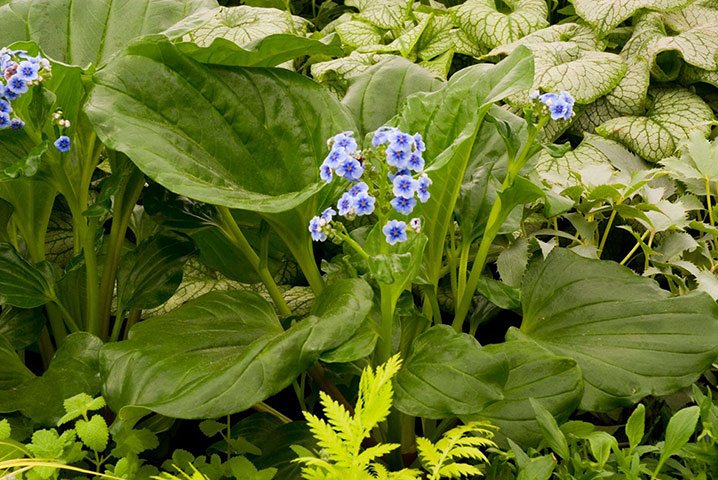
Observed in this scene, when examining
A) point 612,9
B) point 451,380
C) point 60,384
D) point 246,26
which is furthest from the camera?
point 246,26

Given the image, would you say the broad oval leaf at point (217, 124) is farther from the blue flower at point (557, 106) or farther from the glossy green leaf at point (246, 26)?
the glossy green leaf at point (246, 26)

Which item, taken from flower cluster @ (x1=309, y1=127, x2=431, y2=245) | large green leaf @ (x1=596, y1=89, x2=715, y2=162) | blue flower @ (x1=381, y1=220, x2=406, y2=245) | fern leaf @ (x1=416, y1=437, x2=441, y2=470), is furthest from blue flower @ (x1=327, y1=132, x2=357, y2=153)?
large green leaf @ (x1=596, y1=89, x2=715, y2=162)

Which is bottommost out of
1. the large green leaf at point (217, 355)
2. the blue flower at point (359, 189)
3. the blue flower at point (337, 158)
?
the large green leaf at point (217, 355)

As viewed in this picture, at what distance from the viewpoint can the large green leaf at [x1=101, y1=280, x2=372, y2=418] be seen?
97 cm

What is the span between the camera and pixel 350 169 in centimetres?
98

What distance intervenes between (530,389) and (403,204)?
1.08 feet

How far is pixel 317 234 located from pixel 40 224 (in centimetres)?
58

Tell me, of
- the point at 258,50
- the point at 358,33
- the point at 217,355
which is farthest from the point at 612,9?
the point at 217,355

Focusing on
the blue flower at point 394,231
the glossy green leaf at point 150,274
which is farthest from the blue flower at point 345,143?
the glossy green leaf at point 150,274

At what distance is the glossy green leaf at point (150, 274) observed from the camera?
133 centimetres

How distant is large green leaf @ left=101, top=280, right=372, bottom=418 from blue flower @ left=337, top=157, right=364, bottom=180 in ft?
0.55

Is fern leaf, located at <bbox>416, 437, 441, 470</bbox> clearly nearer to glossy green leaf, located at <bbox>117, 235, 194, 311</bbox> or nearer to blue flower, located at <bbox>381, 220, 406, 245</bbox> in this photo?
blue flower, located at <bbox>381, 220, 406, 245</bbox>

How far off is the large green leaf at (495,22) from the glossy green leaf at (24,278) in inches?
58.3

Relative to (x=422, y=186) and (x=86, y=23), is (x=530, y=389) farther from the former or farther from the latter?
(x=86, y=23)
